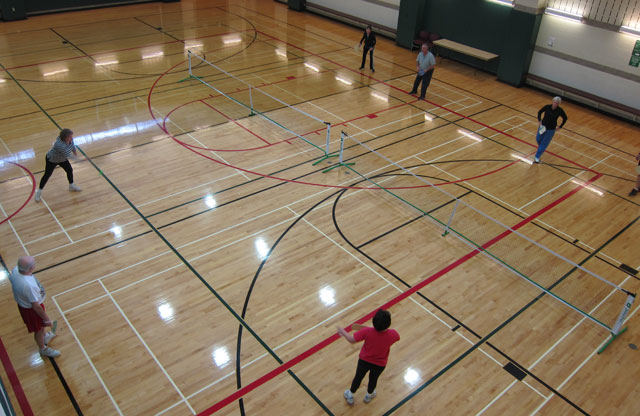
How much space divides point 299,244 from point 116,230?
344 centimetres

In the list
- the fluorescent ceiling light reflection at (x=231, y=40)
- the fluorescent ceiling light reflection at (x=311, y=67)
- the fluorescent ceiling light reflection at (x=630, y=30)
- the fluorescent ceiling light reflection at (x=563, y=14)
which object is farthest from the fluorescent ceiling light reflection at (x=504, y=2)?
the fluorescent ceiling light reflection at (x=231, y=40)

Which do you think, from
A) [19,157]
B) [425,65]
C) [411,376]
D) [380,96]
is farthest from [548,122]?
[19,157]

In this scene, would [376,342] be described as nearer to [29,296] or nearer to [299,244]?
[299,244]

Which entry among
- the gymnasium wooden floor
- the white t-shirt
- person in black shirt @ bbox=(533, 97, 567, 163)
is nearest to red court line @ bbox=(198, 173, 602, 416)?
the gymnasium wooden floor

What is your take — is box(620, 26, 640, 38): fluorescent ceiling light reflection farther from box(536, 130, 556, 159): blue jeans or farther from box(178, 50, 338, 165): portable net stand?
box(178, 50, 338, 165): portable net stand

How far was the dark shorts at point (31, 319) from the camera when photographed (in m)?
5.92

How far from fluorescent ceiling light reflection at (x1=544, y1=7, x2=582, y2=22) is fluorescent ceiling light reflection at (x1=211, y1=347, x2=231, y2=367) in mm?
14749

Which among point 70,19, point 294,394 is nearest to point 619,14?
point 294,394

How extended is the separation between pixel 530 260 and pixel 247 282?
5.18m

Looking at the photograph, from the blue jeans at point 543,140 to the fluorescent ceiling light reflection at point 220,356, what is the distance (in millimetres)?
9037

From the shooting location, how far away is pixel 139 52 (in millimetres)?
17391

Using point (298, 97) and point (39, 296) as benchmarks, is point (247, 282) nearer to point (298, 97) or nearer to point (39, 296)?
point (39, 296)

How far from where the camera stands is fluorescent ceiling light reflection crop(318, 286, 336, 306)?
7.45m

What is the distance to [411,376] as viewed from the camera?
6418 millimetres
